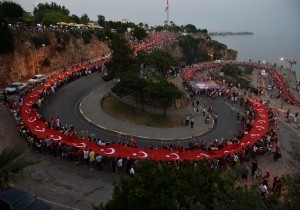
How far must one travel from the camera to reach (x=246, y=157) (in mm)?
26922

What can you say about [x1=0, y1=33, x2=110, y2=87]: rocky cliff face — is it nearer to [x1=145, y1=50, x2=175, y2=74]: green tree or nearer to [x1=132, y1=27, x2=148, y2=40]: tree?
[x1=145, y1=50, x2=175, y2=74]: green tree

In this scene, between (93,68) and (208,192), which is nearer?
(208,192)

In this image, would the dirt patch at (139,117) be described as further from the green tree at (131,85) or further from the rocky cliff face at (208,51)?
the rocky cliff face at (208,51)

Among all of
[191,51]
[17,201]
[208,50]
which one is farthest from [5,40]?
[208,50]

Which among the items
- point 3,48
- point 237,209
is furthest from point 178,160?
point 3,48

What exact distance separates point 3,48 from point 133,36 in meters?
60.6

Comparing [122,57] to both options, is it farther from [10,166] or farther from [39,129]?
[10,166]

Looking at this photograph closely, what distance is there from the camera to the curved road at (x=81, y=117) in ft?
107

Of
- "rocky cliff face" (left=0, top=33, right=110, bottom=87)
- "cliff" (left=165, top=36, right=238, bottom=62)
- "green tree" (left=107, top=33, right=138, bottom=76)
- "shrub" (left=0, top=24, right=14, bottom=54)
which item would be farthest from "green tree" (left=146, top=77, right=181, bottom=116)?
"cliff" (left=165, top=36, right=238, bottom=62)

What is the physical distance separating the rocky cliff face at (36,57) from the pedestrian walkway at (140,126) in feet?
44.1

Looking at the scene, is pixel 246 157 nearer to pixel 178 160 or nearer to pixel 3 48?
pixel 178 160

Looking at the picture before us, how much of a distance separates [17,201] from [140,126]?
2248 centimetres

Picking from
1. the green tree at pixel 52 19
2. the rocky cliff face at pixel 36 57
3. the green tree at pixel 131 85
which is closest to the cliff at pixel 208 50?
the green tree at pixel 52 19

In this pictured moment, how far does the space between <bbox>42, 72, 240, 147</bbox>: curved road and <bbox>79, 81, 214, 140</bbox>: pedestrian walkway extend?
2.49 ft
